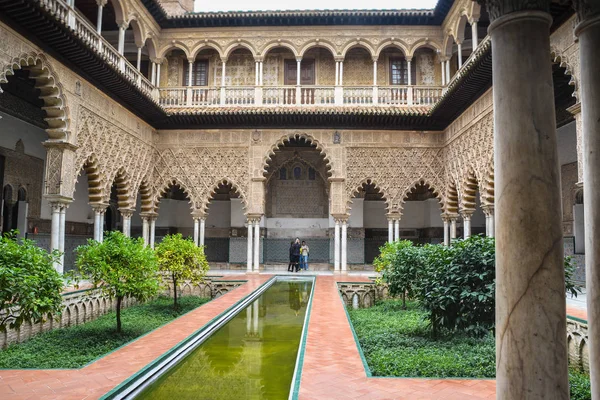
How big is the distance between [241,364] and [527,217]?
4.00 metres

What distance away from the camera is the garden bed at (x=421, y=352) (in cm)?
493

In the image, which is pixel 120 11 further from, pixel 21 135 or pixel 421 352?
pixel 421 352

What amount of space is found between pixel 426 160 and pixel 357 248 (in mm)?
5274

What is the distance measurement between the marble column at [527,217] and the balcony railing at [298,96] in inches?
550

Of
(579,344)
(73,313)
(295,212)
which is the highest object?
(295,212)

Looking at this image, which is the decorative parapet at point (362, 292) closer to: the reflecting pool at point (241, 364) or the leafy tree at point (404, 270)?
the leafy tree at point (404, 270)

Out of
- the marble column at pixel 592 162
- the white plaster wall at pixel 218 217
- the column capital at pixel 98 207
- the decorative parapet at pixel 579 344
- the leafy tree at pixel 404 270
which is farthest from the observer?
the white plaster wall at pixel 218 217

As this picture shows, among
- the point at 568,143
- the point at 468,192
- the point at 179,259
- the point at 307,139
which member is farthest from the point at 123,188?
the point at 568,143

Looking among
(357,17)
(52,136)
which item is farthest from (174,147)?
(357,17)

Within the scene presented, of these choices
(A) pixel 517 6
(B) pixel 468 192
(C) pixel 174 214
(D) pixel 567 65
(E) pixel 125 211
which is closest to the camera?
(A) pixel 517 6

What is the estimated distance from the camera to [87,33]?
1123 centimetres

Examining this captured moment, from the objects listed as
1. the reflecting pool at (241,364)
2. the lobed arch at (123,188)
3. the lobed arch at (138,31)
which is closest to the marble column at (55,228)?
the lobed arch at (123,188)

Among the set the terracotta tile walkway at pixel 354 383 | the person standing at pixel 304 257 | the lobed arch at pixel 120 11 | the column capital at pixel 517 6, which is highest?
the lobed arch at pixel 120 11

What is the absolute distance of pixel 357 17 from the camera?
52.9 ft
